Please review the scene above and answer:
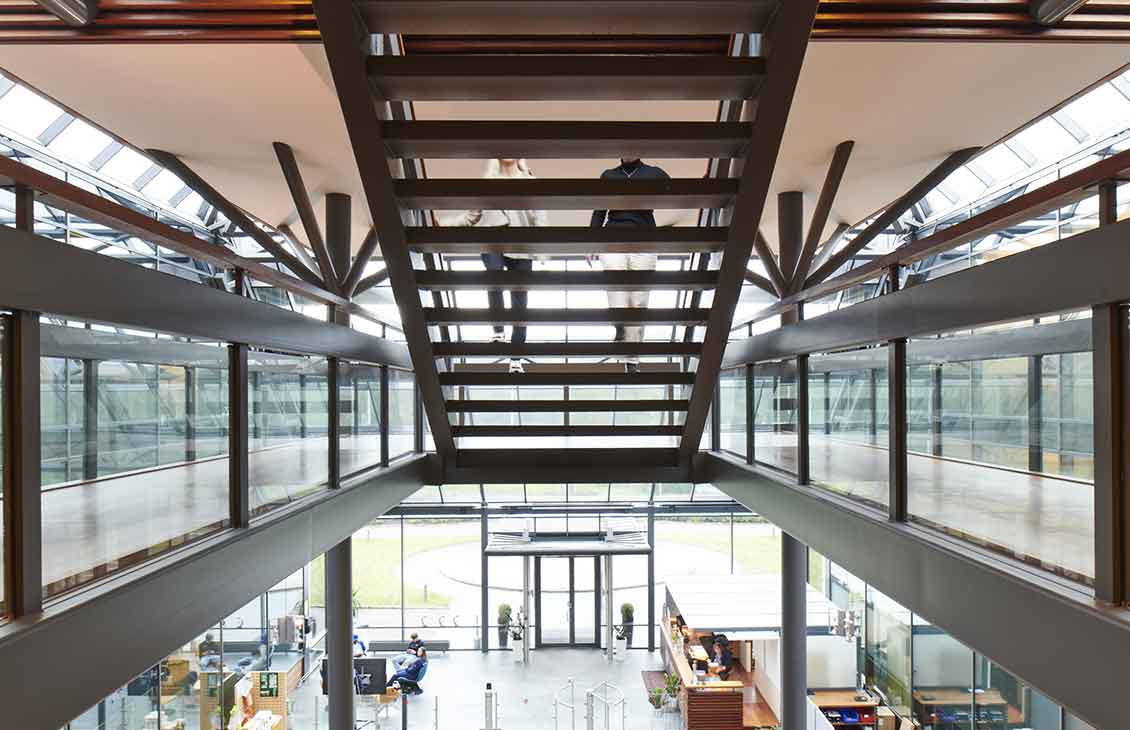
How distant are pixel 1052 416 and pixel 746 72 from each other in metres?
2.01

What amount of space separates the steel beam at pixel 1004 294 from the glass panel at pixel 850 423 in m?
0.20

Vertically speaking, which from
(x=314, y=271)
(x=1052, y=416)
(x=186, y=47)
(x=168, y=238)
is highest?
(x=186, y=47)

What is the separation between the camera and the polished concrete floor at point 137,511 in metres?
2.89

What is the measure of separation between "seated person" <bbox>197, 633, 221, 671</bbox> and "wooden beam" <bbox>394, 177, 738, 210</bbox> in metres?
9.11

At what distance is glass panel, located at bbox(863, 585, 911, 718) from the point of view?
448 inches

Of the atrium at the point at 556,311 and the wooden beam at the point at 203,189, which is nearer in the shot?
the atrium at the point at 556,311

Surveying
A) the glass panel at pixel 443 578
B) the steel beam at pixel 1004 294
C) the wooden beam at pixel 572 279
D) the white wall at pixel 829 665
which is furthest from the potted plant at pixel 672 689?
the wooden beam at pixel 572 279

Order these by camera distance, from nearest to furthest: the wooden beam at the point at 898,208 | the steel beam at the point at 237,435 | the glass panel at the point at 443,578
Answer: the steel beam at the point at 237,435
the wooden beam at the point at 898,208
the glass panel at the point at 443,578

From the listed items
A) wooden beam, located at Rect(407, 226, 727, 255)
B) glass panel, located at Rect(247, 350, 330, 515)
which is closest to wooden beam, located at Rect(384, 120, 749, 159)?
wooden beam, located at Rect(407, 226, 727, 255)

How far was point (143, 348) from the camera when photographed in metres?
3.44

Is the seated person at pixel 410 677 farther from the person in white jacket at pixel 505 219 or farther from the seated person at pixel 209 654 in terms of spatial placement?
the person in white jacket at pixel 505 219

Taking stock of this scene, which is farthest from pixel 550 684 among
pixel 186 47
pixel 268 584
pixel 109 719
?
pixel 186 47

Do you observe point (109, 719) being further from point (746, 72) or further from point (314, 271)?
point (746, 72)

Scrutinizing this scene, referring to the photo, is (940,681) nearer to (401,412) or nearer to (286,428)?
(401,412)
